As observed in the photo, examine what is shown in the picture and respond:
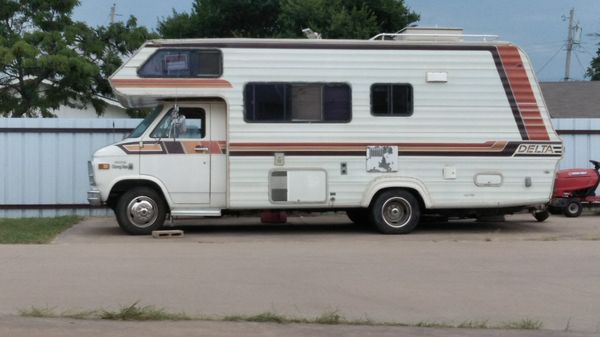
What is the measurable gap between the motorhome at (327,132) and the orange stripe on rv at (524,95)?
0.02 metres

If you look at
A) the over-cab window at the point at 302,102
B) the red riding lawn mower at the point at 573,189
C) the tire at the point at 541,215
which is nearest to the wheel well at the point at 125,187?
the over-cab window at the point at 302,102

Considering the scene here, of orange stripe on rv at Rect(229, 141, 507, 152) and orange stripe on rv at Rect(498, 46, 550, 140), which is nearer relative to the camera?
orange stripe on rv at Rect(229, 141, 507, 152)

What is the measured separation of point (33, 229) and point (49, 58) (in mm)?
7345

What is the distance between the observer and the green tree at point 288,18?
82.0ft

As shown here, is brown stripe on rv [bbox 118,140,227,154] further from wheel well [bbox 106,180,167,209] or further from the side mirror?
wheel well [bbox 106,180,167,209]

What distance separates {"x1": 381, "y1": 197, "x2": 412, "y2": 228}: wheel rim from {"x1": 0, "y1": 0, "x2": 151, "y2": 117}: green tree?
410 inches

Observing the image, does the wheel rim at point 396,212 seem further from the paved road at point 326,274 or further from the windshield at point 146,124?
the windshield at point 146,124

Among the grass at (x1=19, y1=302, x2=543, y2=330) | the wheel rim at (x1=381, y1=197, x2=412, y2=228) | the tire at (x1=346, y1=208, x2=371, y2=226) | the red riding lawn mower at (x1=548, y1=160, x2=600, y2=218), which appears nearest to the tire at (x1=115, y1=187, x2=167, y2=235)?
the tire at (x1=346, y1=208, x2=371, y2=226)

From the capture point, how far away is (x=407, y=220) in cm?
1327

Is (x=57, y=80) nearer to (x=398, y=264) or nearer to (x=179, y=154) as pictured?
(x=179, y=154)

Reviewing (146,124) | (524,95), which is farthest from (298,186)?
(524,95)

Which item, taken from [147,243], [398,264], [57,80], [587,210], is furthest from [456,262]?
[57,80]

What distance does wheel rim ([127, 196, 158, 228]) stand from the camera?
506 inches

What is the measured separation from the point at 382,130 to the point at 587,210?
7.16 metres
